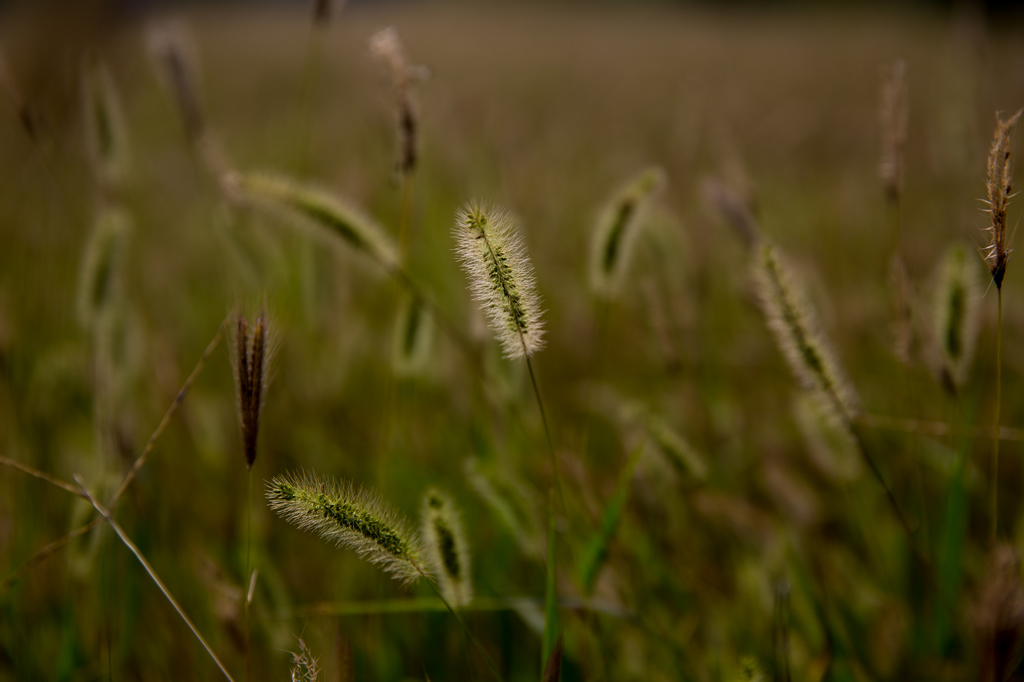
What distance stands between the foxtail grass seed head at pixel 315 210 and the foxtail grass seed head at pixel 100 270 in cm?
50

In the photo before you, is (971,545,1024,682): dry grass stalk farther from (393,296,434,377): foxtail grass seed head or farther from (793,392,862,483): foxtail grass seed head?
(393,296,434,377): foxtail grass seed head

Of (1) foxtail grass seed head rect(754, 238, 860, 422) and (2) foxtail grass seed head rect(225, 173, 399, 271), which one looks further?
(2) foxtail grass seed head rect(225, 173, 399, 271)

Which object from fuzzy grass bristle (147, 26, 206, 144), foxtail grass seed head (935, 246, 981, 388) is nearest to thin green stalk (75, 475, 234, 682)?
fuzzy grass bristle (147, 26, 206, 144)

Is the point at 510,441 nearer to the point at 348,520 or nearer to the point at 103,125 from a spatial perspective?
the point at 348,520

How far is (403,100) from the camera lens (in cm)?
106

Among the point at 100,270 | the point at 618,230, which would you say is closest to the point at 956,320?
the point at 618,230

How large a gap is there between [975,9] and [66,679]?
3343 mm

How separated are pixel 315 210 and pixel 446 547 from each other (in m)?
0.62

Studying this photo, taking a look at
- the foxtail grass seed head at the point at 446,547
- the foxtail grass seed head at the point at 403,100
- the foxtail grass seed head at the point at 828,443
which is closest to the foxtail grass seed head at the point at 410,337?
the foxtail grass seed head at the point at 403,100

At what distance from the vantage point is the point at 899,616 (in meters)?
1.26

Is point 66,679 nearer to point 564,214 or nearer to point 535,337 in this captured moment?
point 535,337

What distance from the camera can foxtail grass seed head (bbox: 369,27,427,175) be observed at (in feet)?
3.45

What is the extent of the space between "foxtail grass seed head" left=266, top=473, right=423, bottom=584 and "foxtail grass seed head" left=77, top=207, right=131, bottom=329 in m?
0.98

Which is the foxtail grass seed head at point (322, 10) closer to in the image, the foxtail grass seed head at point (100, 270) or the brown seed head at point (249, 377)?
the foxtail grass seed head at point (100, 270)
